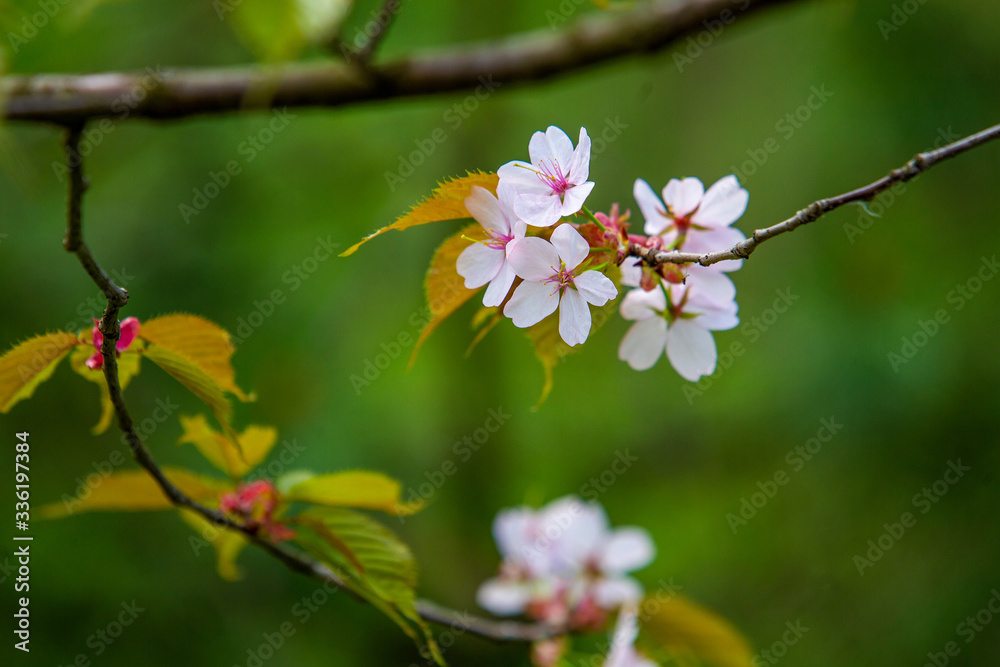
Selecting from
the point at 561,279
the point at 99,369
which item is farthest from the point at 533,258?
the point at 99,369

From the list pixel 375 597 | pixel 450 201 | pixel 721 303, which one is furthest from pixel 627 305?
pixel 375 597

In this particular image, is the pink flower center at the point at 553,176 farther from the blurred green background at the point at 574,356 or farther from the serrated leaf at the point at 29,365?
the blurred green background at the point at 574,356

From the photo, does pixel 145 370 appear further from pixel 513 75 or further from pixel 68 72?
pixel 513 75

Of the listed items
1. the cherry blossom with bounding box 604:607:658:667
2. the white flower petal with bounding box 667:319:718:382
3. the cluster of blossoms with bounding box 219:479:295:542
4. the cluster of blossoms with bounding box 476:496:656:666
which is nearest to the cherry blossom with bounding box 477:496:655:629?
the cluster of blossoms with bounding box 476:496:656:666

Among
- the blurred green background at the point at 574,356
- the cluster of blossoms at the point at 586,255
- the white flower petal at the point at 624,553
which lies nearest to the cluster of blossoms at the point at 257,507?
the cluster of blossoms at the point at 586,255

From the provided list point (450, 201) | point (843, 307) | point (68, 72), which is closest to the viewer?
point (450, 201)

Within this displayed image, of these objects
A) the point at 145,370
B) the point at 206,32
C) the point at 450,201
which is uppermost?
the point at 450,201

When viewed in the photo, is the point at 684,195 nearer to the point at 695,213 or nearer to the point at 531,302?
the point at 695,213

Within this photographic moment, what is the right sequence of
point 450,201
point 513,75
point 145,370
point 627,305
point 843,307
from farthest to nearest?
1. point 843,307
2. point 145,370
3. point 513,75
4. point 627,305
5. point 450,201
